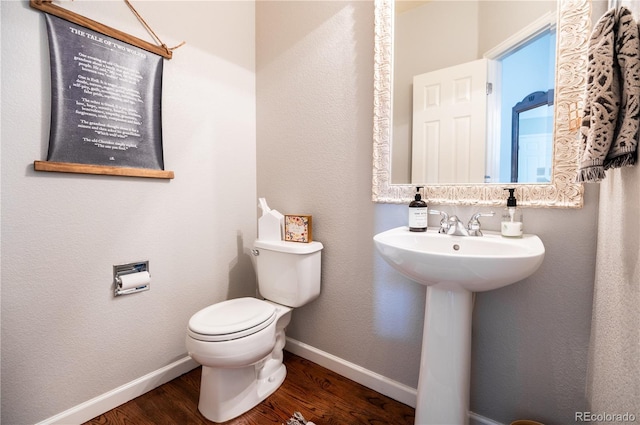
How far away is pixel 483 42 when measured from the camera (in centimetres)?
118

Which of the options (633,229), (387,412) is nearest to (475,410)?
(387,412)

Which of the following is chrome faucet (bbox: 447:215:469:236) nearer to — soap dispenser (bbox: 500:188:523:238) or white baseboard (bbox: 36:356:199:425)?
soap dispenser (bbox: 500:188:523:238)

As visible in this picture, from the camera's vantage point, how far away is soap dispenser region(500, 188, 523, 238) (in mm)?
1006

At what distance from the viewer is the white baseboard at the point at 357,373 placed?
53.3 inches

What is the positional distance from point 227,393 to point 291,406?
0.31 m

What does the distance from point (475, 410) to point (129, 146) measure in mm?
1934

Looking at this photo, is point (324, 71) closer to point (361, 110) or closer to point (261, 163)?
point (361, 110)

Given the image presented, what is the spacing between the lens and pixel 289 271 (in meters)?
1.52

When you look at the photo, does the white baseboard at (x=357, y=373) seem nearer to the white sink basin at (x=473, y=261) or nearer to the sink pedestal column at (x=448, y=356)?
the sink pedestal column at (x=448, y=356)

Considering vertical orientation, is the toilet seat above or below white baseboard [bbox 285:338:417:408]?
above

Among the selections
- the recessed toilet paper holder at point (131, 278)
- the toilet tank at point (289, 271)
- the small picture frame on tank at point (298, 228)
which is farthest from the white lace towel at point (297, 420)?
Answer: the recessed toilet paper holder at point (131, 278)

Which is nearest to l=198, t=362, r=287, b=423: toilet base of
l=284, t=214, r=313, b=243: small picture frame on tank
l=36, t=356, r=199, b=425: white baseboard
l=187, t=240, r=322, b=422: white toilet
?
l=187, t=240, r=322, b=422: white toilet

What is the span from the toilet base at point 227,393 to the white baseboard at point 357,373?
1.37ft

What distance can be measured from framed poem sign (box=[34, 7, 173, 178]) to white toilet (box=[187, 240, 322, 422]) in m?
0.74
